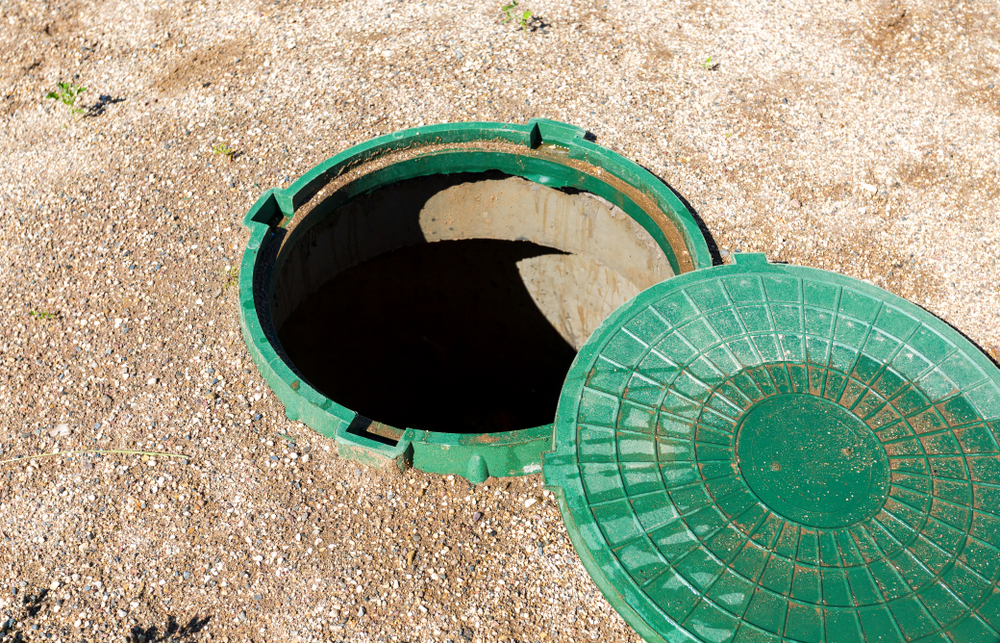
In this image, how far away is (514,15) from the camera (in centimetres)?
677

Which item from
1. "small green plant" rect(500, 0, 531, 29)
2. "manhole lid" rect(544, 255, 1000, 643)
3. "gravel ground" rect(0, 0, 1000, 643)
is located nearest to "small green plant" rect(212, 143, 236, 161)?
"gravel ground" rect(0, 0, 1000, 643)

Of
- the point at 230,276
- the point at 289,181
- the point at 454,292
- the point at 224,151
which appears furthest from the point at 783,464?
the point at 454,292

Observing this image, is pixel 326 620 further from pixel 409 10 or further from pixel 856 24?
pixel 856 24

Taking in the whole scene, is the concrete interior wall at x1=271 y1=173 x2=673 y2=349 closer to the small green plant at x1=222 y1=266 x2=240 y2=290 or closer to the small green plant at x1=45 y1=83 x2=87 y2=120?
the small green plant at x1=222 y1=266 x2=240 y2=290

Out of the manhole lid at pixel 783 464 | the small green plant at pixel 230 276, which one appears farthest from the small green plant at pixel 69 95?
the manhole lid at pixel 783 464

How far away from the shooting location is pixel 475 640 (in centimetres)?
380

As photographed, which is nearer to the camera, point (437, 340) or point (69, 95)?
point (69, 95)

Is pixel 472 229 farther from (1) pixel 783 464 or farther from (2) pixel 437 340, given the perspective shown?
(1) pixel 783 464

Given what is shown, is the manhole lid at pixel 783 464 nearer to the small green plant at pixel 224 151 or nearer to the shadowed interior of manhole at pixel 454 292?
the shadowed interior of manhole at pixel 454 292

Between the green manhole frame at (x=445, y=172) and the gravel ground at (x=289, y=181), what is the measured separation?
0.61 feet

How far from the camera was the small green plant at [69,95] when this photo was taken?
629 cm

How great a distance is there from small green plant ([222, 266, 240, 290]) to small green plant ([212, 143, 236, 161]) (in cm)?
109

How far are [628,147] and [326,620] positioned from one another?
→ 3.78 m

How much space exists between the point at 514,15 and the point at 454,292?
8.31 ft
